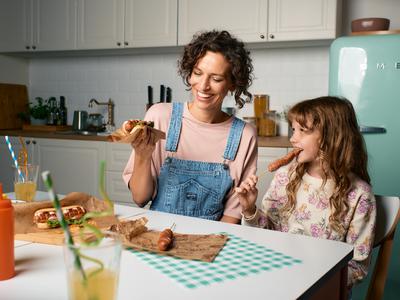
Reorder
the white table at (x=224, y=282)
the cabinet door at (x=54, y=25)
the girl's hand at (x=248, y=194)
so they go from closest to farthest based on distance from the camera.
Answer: the white table at (x=224, y=282)
the girl's hand at (x=248, y=194)
the cabinet door at (x=54, y=25)

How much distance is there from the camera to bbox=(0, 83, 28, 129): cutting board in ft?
14.2

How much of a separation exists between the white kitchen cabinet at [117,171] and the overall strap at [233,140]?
72.1 inches

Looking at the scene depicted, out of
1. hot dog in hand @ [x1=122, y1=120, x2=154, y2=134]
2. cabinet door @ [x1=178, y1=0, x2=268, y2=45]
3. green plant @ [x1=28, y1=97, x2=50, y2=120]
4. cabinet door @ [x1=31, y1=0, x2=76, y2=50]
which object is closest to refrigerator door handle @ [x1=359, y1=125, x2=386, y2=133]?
cabinet door @ [x1=178, y1=0, x2=268, y2=45]

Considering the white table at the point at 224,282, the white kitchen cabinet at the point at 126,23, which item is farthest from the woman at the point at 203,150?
the white kitchen cabinet at the point at 126,23

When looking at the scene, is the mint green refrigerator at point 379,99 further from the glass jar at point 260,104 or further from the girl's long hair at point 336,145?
the girl's long hair at point 336,145

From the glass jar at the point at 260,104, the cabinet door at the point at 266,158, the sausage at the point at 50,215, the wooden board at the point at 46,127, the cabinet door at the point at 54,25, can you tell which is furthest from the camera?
the wooden board at the point at 46,127

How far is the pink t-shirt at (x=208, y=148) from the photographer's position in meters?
1.85

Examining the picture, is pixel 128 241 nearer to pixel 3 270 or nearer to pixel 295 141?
pixel 3 270

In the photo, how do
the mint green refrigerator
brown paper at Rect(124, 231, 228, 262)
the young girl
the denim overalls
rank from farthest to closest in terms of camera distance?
the mint green refrigerator → the denim overalls → the young girl → brown paper at Rect(124, 231, 228, 262)

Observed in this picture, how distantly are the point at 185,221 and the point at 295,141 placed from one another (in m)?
0.49

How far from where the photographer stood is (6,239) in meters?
0.97

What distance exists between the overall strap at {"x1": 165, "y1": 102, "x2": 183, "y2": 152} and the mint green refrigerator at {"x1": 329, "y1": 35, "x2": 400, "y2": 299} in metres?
1.32

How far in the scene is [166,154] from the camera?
1.90 metres

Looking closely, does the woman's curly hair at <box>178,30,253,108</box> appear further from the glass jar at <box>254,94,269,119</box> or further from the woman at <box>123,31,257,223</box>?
the glass jar at <box>254,94,269,119</box>
